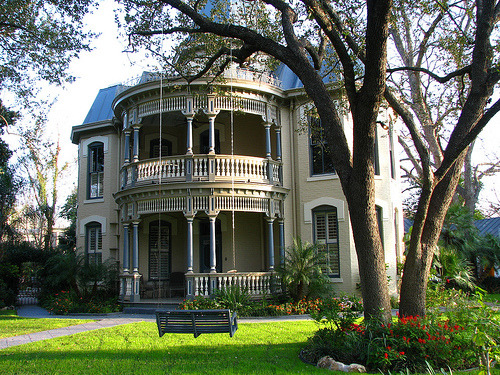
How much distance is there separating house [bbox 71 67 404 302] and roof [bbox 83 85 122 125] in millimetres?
852

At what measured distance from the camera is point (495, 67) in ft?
27.5

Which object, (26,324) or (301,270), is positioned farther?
(301,270)

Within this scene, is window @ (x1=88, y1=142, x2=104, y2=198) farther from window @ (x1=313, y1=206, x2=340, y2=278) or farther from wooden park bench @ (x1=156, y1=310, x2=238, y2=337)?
wooden park bench @ (x1=156, y1=310, x2=238, y2=337)

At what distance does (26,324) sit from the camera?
12.8 meters

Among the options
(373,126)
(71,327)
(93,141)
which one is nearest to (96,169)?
(93,141)

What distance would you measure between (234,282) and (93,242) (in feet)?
25.8

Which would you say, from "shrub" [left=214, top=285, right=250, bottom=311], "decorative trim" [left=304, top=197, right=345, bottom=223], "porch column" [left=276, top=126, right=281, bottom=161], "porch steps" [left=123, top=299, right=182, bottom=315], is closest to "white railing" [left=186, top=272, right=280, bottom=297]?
"shrub" [left=214, top=285, right=250, bottom=311]

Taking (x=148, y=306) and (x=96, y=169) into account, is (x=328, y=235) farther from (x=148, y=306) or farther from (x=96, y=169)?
(x=96, y=169)

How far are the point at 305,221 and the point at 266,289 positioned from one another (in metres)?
3.05

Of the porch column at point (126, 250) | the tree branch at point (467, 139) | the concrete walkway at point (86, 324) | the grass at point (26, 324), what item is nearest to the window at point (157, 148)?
the porch column at point (126, 250)

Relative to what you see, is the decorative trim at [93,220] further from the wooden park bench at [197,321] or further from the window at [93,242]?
the wooden park bench at [197,321]

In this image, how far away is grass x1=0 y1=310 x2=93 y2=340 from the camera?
37.6 ft

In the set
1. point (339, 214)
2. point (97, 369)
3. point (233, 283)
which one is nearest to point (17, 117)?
point (233, 283)

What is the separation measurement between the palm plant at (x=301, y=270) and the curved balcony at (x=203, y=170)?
2846 mm
